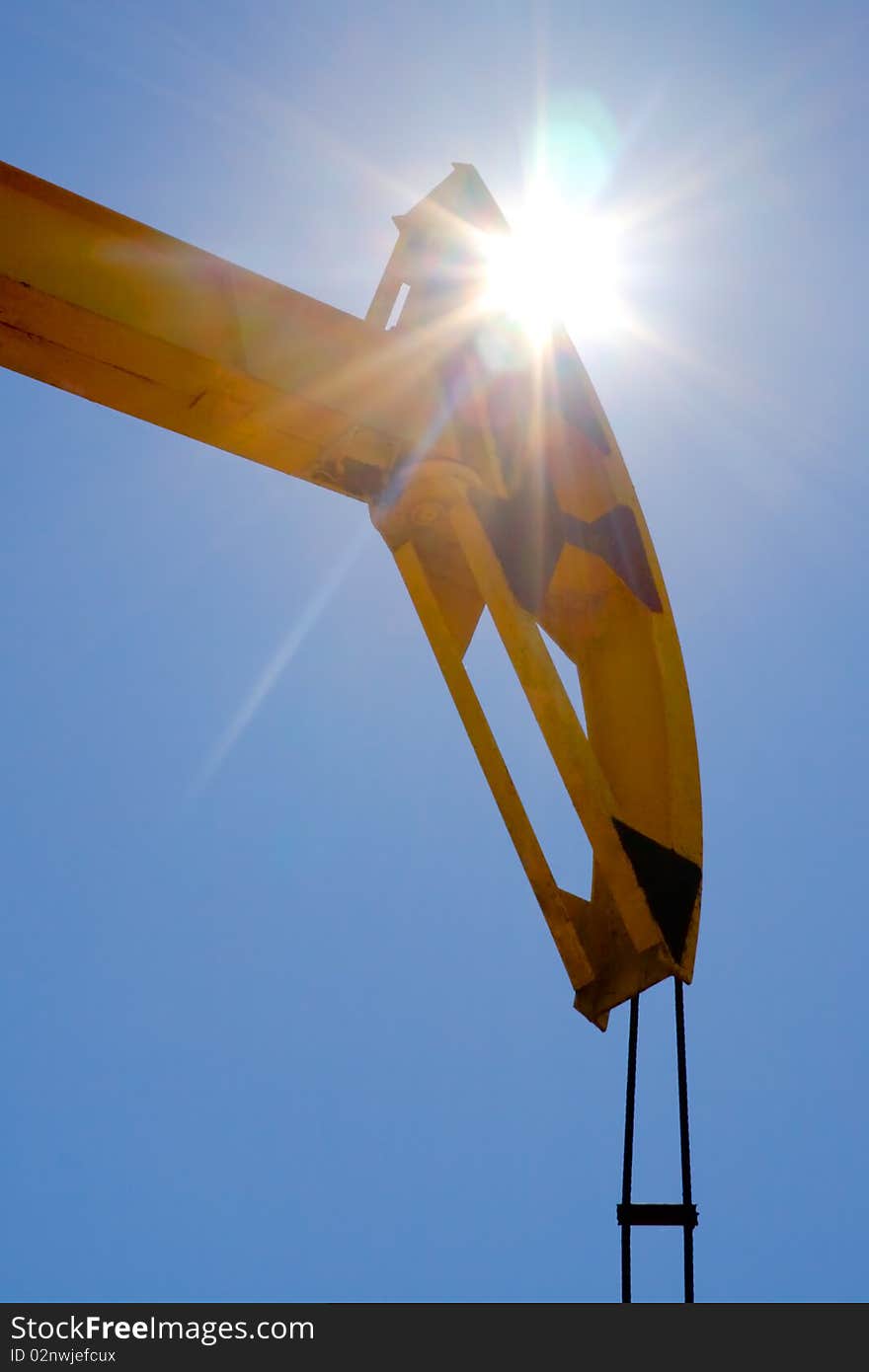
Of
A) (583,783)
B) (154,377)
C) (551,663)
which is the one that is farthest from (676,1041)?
(154,377)

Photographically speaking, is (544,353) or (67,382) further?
(544,353)

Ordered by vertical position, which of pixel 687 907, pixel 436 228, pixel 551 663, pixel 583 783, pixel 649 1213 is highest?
pixel 436 228

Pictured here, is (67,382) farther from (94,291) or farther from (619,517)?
(619,517)

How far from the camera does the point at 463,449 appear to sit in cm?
466

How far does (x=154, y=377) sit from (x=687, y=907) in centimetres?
214

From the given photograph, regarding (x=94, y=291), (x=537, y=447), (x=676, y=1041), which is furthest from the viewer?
(x=537, y=447)

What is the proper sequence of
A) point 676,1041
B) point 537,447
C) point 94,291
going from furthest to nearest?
point 537,447, point 676,1041, point 94,291

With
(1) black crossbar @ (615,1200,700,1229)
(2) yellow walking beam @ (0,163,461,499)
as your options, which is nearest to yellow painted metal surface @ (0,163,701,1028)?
(2) yellow walking beam @ (0,163,461,499)

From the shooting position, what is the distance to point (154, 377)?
14.0 ft

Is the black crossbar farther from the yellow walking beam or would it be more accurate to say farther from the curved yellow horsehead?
the yellow walking beam

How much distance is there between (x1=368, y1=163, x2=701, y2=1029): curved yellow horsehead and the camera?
14.1ft

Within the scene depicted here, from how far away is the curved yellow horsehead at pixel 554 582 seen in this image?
14.1 feet

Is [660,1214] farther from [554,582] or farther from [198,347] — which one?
[198,347]

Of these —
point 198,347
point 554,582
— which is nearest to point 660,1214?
point 554,582
